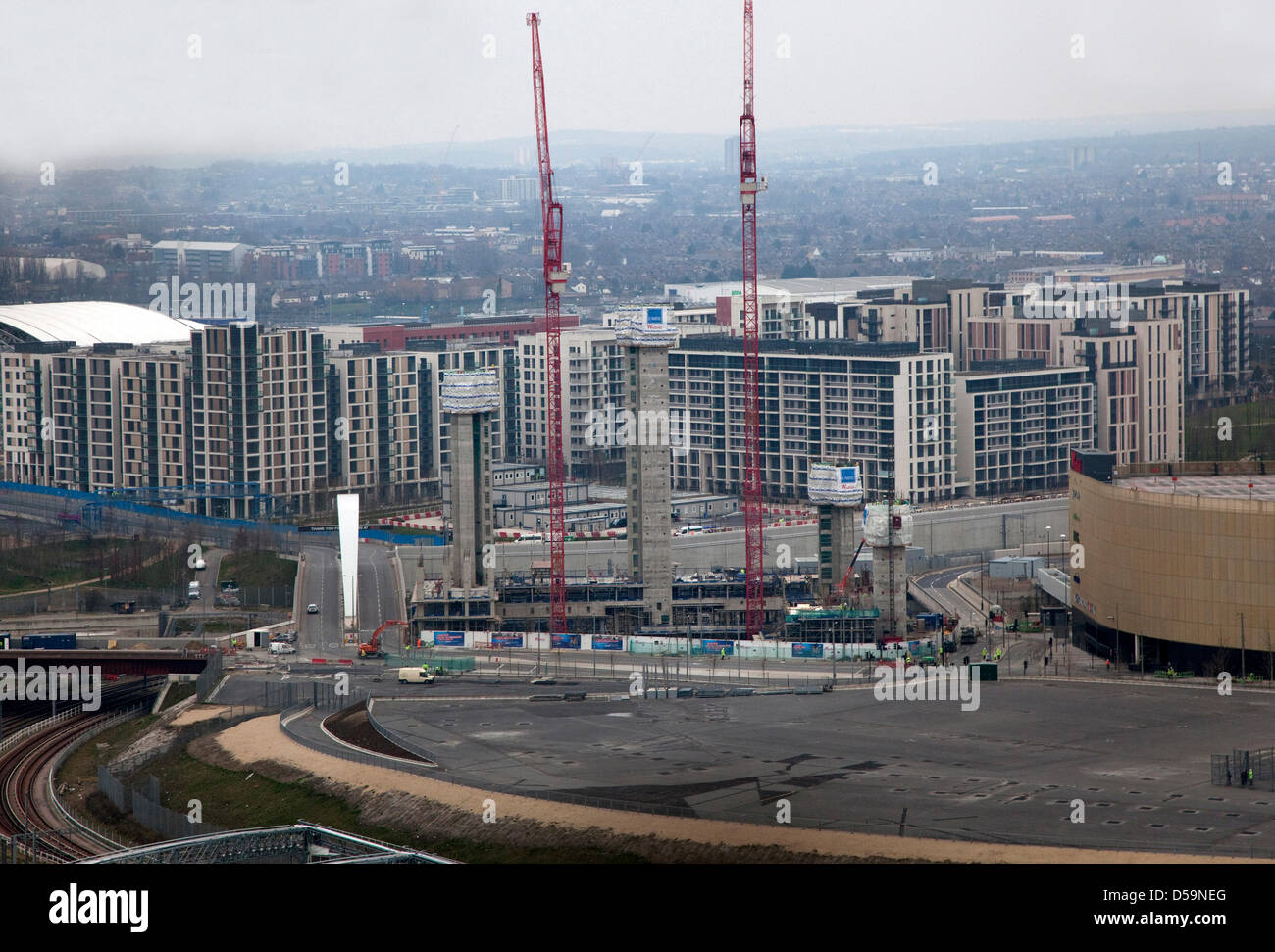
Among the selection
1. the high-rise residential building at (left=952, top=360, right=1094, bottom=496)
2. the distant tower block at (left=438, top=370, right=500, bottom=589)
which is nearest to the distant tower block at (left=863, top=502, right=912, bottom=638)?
the distant tower block at (left=438, top=370, right=500, bottom=589)

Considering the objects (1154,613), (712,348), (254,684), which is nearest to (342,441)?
(712,348)

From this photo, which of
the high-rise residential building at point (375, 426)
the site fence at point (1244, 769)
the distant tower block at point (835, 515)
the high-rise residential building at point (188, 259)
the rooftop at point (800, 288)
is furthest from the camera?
the high-rise residential building at point (188, 259)

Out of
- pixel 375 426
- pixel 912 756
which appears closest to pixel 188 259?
pixel 375 426

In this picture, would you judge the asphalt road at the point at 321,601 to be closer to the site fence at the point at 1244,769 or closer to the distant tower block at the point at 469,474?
the distant tower block at the point at 469,474

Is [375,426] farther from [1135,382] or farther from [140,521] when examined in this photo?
[1135,382]

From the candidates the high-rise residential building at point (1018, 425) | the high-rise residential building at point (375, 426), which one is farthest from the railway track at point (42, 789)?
the high-rise residential building at point (1018, 425)

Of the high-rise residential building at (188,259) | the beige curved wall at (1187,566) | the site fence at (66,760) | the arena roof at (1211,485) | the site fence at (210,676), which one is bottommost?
the site fence at (66,760)

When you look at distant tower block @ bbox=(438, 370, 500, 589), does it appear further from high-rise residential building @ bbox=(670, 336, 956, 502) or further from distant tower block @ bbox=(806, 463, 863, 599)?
high-rise residential building @ bbox=(670, 336, 956, 502)
